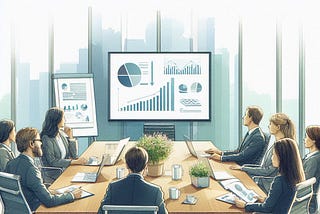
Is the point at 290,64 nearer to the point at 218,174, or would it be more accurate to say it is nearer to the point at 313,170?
the point at 218,174

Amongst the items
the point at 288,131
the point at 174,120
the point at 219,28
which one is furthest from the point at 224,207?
the point at 219,28

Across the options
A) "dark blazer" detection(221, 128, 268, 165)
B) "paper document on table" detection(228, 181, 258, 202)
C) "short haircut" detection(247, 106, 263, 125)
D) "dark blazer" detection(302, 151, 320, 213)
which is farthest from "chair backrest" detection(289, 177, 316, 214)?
"short haircut" detection(247, 106, 263, 125)

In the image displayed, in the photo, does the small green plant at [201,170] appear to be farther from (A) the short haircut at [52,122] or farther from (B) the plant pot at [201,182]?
(A) the short haircut at [52,122]

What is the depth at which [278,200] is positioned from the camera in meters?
3.28

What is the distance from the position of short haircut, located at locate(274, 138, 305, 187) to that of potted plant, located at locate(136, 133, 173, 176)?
46.2 inches

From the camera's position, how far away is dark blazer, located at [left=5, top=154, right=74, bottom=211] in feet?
11.4

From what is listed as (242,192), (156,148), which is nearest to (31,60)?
(156,148)

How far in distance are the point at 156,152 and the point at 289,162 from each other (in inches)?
51.2

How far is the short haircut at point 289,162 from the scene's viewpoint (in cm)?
326

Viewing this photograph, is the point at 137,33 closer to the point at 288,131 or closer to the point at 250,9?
the point at 250,9

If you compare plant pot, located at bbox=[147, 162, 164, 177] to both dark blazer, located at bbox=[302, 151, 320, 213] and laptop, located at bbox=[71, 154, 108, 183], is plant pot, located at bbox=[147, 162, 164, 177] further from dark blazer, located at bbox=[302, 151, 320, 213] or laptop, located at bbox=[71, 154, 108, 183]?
dark blazer, located at bbox=[302, 151, 320, 213]

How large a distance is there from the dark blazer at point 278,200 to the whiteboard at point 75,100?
575cm

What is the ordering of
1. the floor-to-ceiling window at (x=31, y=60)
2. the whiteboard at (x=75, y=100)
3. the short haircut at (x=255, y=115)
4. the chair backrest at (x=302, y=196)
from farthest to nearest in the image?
the floor-to-ceiling window at (x=31, y=60) → the whiteboard at (x=75, y=100) → the short haircut at (x=255, y=115) → the chair backrest at (x=302, y=196)

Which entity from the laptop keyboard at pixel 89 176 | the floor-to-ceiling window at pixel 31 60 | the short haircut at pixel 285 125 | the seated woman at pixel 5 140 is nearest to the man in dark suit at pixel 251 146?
the short haircut at pixel 285 125
